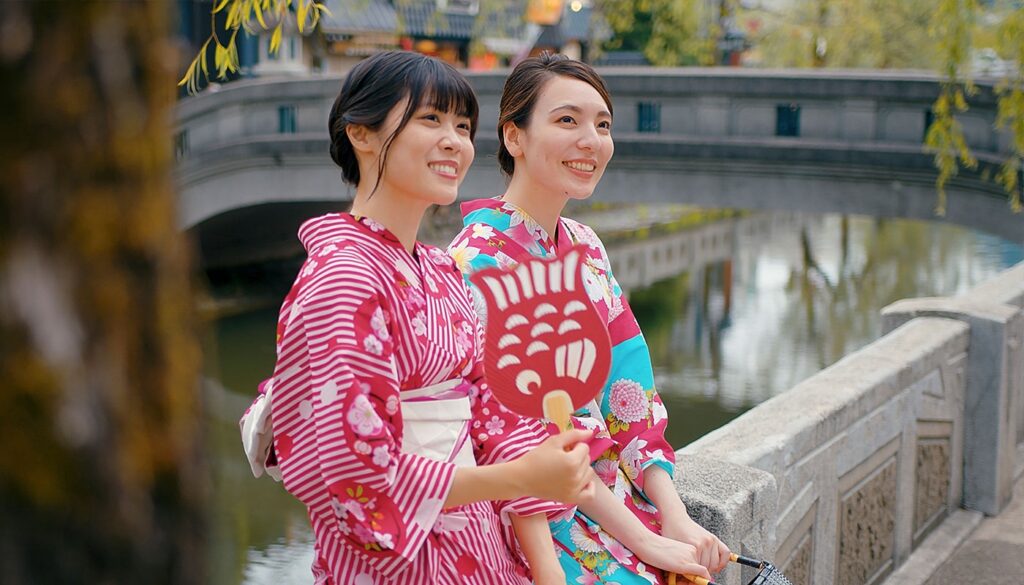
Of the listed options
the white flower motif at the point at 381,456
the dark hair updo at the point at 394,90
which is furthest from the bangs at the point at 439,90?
the white flower motif at the point at 381,456

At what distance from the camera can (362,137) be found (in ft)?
5.79

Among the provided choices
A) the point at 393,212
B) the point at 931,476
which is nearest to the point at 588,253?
the point at 393,212

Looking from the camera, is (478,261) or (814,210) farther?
(814,210)

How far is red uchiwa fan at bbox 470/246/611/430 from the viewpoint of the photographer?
1.59 m

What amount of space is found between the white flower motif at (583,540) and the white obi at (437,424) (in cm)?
36

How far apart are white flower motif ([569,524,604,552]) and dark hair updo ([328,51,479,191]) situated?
2.42 ft

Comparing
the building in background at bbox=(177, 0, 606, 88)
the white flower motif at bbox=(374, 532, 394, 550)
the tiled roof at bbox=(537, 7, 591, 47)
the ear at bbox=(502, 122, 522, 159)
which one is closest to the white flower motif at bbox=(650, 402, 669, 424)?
the ear at bbox=(502, 122, 522, 159)

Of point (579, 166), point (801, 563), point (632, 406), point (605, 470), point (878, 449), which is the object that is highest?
point (579, 166)

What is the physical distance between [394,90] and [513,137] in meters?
0.52

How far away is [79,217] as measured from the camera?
60 centimetres

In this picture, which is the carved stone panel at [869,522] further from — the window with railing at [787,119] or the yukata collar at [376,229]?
the window with railing at [787,119]

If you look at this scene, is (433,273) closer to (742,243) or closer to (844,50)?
(844,50)

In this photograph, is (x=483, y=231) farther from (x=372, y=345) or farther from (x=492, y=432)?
(x=372, y=345)

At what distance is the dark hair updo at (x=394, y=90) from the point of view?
5.69 ft
